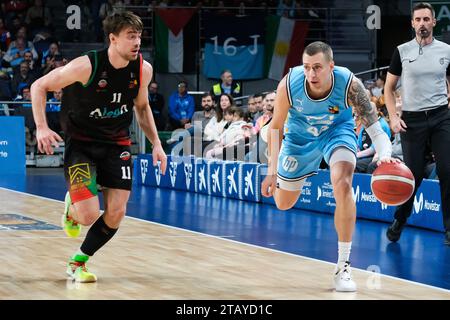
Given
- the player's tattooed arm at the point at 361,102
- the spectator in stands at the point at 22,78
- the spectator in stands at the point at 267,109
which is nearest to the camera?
the player's tattooed arm at the point at 361,102

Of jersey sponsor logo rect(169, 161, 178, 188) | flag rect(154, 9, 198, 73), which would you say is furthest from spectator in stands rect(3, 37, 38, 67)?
jersey sponsor logo rect(169, 161, 178, 188)

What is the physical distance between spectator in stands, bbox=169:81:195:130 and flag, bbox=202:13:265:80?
103 inches

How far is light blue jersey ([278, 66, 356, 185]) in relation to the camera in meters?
7.07

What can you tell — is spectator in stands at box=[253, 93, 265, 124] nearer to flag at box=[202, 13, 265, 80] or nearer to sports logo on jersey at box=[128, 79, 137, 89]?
flag at box=[202, 13, 265, 80]

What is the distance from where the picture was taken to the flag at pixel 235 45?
23312 millimetres

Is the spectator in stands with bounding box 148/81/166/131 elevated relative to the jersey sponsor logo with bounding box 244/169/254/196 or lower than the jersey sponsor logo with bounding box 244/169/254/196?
elevated

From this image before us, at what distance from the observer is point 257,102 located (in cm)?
1575

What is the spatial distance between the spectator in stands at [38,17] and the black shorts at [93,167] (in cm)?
1729

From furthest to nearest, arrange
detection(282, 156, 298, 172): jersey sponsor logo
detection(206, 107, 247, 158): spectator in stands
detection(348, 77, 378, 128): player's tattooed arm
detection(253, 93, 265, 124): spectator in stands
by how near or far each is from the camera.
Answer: detection(253, 93, 265, 124): spectator in stands → detection(206, 107, 247, 158): spectator in stands → detection(282, 156, 298, 172): jersey sponsor logo → detection(348, 77, 378, 128): player's tattooed arm

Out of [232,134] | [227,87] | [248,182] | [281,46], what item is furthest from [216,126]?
[281,46]

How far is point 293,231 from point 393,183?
357 centimetres

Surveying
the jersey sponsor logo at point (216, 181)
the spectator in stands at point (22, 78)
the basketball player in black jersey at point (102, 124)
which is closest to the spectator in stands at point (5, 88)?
the spectator in stands at point (22, 78)

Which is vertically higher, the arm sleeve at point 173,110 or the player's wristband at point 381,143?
the player's wristband at point 381,143

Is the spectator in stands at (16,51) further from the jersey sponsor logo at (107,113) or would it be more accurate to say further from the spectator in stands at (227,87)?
the jersey sponsor logo at (107,113)
